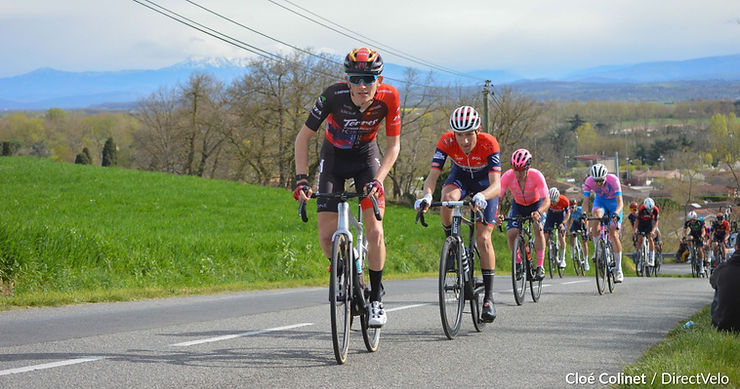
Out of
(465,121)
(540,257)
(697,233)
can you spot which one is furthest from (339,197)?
(697,233)

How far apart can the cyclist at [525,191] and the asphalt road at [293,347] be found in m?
1.40

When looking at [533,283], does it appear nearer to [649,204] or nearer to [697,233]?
[649,204]

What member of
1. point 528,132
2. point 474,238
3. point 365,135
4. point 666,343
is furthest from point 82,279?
point 528,132

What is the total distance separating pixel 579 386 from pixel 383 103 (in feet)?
8.95

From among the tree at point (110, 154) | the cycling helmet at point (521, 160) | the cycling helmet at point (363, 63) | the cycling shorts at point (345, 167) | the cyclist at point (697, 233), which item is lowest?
the cyclist at point (697, 233)

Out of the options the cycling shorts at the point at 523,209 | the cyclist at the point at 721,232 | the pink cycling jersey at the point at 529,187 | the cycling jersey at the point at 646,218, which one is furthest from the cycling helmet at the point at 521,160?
the cyclist at the point at 721,232

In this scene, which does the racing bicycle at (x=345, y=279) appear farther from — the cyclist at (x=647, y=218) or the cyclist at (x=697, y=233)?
the cyclist at (x=697, y=233)

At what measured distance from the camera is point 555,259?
20.0m

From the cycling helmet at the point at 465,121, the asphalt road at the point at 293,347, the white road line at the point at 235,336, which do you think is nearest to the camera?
the asphalt road at the point at 293,347

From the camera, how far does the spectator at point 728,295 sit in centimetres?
721

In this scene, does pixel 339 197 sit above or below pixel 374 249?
above

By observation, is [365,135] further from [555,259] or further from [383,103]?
[555,259]

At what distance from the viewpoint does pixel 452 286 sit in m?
8.02

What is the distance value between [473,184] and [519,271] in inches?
116
